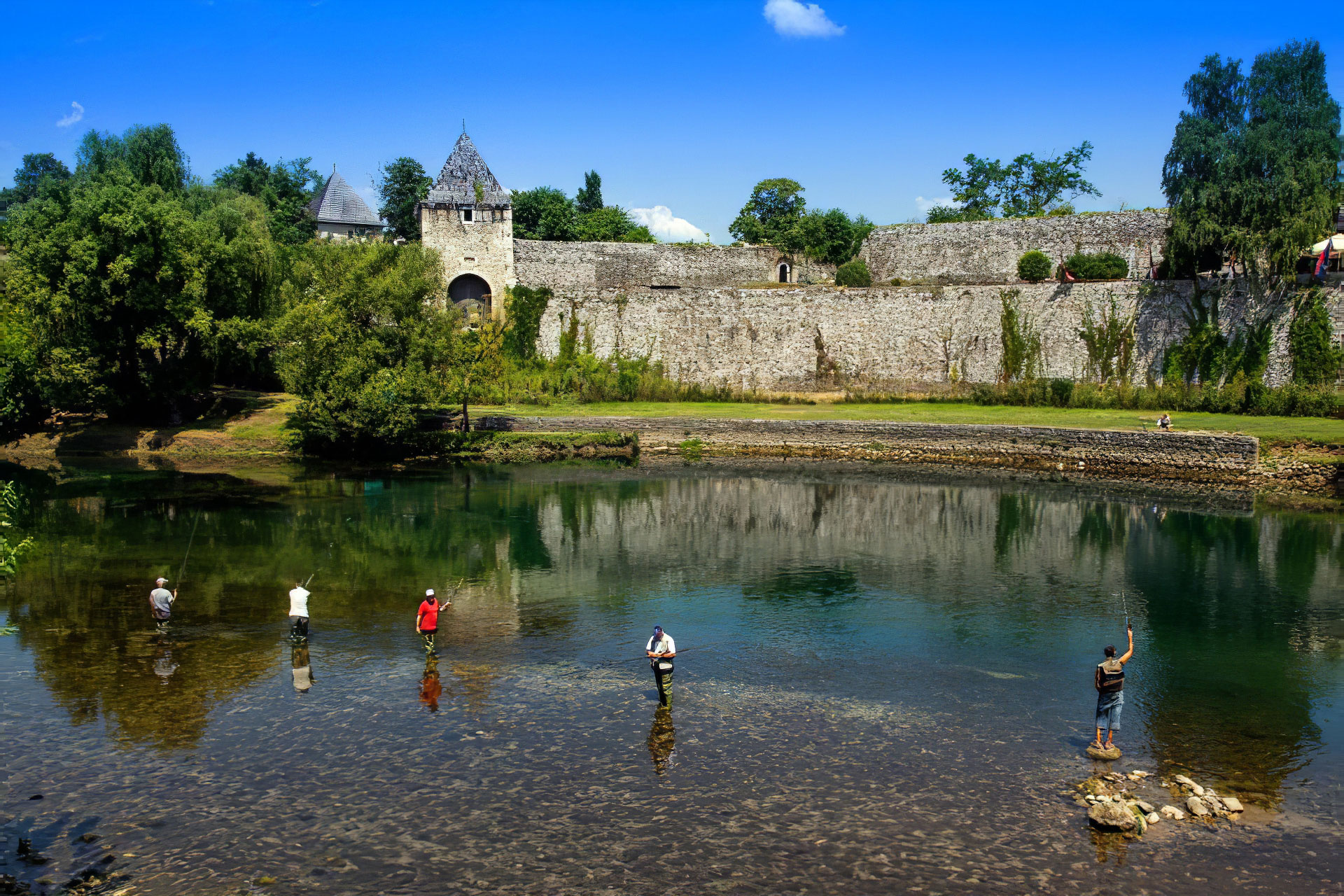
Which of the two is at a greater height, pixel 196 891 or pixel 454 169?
pixel 454 169

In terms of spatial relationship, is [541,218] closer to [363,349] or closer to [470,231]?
[470,231]

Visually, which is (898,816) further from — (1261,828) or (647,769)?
(1261,828)

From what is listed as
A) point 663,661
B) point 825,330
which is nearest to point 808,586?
point 663,661

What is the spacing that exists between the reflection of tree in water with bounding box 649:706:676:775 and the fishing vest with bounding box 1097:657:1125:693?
4.67 m

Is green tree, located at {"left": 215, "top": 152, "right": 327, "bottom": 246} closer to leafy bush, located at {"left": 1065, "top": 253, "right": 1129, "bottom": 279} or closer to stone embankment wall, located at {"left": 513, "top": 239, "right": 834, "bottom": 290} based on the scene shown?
stone embankment wall, located at {"left": 513, "top": 239, "right": 834, "bottom": 290}

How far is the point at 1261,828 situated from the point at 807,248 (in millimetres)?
44565

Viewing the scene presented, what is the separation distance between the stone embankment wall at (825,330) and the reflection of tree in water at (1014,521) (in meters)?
15.5

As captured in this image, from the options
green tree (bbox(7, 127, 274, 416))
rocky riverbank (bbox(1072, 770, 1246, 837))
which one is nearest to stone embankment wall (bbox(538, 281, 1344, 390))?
green tree (bbox(7, 127, 274, 416))

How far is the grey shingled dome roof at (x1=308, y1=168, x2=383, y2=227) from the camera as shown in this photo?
192 feet

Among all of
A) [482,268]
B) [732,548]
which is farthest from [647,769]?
[482,268]

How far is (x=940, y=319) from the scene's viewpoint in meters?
42.3

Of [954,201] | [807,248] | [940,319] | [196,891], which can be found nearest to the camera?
[196,891]

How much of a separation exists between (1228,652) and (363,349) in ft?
88.7

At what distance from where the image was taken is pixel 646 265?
1954 inches
